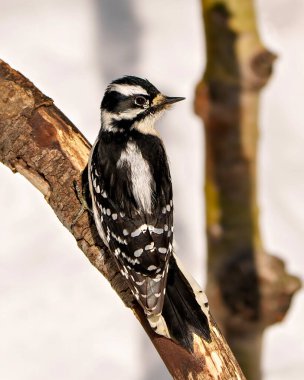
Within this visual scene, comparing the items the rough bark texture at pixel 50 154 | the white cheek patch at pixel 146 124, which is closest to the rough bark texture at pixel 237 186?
the white cheek patch at pixel 146 124

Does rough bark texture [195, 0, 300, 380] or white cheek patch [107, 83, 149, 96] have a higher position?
white cheek patch [107, 83, 149, 96]

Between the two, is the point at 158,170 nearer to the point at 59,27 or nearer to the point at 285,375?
the point at 285,375

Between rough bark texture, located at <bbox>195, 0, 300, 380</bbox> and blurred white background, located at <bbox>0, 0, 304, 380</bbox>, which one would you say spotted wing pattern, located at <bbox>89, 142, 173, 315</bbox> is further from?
blurred white background, located at <bbox>0, 0, 304, 380</bbox>

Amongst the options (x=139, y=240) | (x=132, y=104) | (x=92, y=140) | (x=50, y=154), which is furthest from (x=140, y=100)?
(x=92, y=140)

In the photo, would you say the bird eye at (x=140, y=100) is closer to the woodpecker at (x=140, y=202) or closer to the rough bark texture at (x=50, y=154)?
the woodpecker at (x=140, y=202)

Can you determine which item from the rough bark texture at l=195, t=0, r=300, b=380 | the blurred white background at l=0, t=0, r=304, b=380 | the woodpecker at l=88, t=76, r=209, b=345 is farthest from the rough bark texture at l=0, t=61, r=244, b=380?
the blurred white background at l=0, t=0, r=304, b=380

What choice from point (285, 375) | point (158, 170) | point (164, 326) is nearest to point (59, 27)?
point (285, 375)
